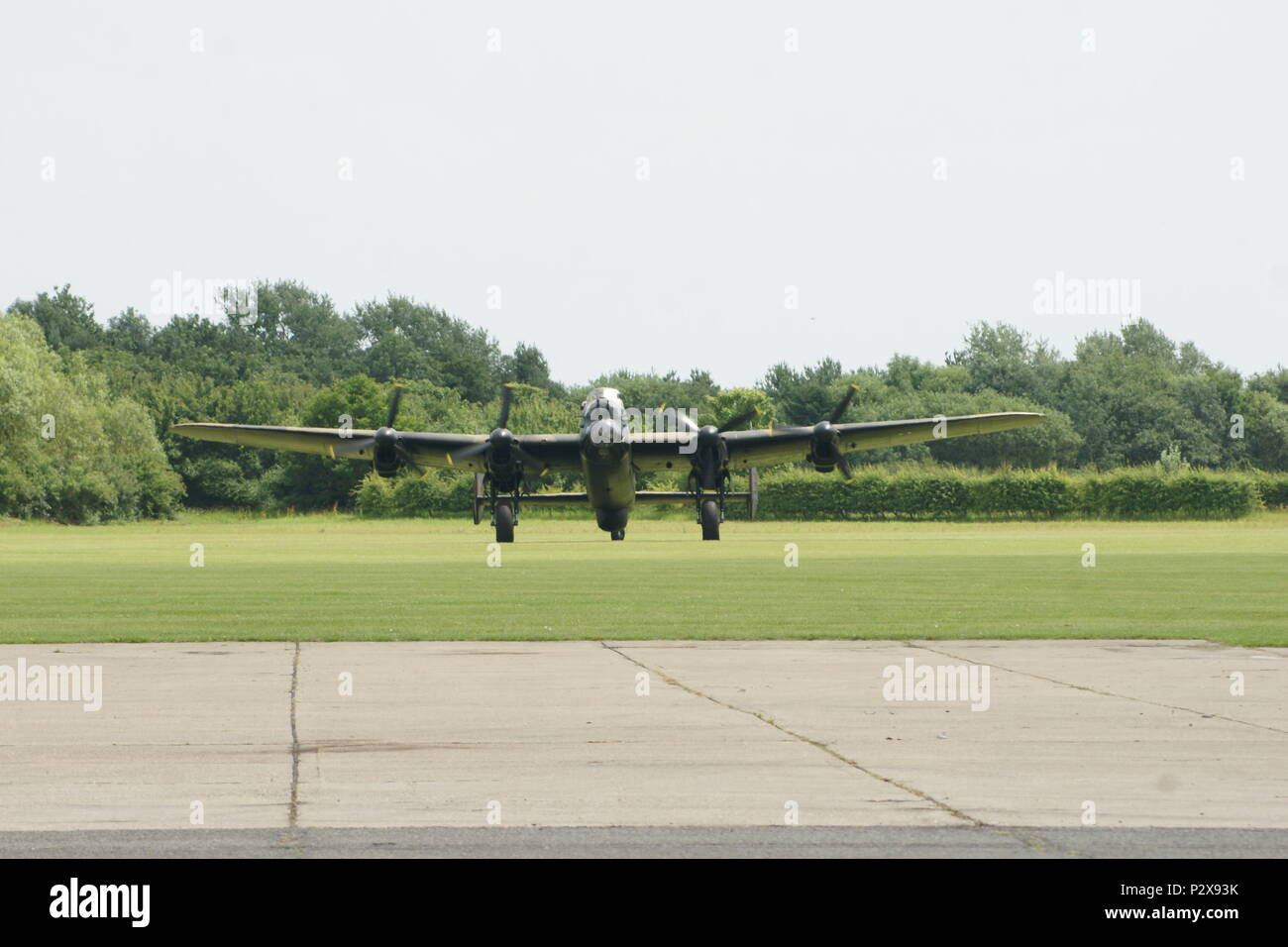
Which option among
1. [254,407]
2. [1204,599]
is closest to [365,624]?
[1204,599]

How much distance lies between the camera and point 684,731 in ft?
35.8

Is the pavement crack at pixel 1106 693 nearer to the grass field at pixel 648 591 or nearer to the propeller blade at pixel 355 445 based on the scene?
the grass field at pixel 648 591

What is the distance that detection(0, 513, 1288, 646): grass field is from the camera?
756 inches

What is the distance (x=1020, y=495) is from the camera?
268ft

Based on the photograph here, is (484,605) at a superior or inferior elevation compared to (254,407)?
inferior

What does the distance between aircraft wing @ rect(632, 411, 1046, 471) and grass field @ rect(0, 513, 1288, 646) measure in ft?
10.4

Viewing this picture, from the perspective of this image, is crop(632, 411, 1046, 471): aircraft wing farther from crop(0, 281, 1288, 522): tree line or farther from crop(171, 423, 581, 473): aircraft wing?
crop(0, 281, 1288, 522): tree line

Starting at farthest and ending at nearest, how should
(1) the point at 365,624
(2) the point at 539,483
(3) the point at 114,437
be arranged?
(3) the point at 114,437 < (2) the point at 539,483 < (1) the point at 365,624

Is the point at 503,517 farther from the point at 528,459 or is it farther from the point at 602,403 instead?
the point at 602,403

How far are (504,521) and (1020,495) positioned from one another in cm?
3882

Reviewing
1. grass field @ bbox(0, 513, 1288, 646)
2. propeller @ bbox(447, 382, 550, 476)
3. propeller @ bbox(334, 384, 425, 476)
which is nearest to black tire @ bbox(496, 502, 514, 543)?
grass field @ bbox(0, 513, 1288, 646)
